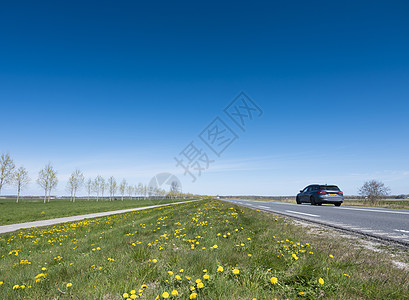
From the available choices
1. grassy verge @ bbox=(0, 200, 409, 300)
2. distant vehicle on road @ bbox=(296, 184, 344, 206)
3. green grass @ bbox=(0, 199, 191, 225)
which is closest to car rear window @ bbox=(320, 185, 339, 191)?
distant vehicle on road @ bbox=(296, 184, 344, 206)

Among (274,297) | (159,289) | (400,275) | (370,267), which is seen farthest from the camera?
(370,267)

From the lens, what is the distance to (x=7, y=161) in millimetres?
43531

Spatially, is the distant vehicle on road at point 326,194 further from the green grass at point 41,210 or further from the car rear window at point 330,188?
the green grass at point 41,210

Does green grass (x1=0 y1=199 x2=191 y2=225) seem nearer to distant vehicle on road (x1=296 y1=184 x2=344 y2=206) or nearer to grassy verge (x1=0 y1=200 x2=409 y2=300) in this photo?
grassy verge (x1=0 y1=200 x2=409 y2=300)

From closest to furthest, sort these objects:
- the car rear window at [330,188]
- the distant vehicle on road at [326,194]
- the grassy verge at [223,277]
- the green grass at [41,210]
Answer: the grassy verge at [223,277] → the distant vehicle on road at [326,194] → the car rear window at [330,188] → the green grass at [41,210]

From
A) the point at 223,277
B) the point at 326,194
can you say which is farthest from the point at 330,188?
the point at 223,277

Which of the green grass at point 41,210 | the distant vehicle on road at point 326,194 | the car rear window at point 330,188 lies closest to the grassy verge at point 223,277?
the distant vehicle on road at point 326,194

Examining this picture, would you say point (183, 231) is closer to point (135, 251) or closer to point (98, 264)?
point (135, 251)

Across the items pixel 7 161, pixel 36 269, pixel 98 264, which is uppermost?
pixel 7 161

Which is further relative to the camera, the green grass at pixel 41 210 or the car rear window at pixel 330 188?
the green grass at pixel 41 210

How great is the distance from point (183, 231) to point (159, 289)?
Answer: 3989mm

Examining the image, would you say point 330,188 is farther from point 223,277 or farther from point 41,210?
point 41,210

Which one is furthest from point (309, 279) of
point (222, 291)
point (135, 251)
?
point (135, 251)

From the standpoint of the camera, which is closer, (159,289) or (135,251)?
(159,289)
